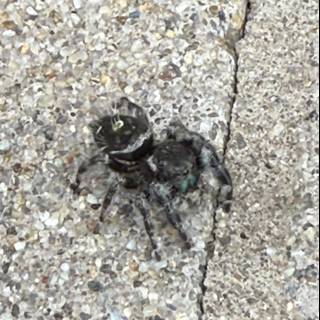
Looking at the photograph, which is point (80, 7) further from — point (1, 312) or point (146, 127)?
point (1, 312)

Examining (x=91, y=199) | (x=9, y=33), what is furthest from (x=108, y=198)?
(x=9, y=33)

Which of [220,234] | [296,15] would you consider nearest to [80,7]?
[296,15]

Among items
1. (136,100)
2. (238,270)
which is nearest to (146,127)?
(136,100)

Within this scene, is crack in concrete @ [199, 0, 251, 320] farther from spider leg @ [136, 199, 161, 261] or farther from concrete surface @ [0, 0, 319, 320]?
spider leg @ [136, 199, 161, 261]

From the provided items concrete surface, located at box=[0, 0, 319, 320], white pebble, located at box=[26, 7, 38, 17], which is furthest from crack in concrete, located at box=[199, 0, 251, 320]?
white pebble, located at box=[26, 7, 38, 17]

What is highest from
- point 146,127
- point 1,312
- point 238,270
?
point 146,127

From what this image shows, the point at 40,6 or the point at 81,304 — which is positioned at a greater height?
the point at 40,6

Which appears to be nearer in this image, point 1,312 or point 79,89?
point 1,312

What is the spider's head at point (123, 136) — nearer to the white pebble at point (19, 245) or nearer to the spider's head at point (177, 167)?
the spider's head at point (177, 167)
